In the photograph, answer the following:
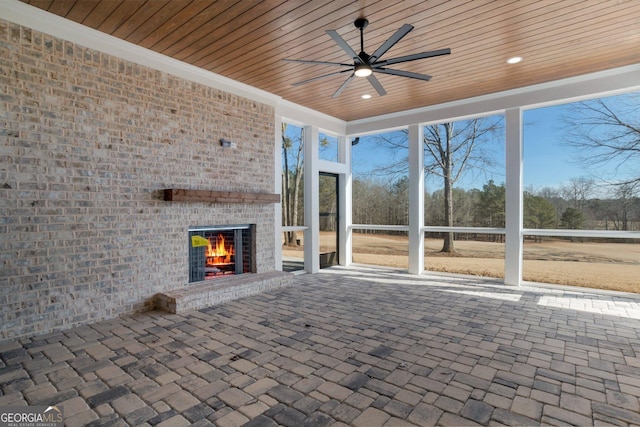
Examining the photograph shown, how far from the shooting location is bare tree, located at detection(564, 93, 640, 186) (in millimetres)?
5289

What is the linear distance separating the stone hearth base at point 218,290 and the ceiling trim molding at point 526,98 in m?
4.02

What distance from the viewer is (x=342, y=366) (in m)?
2.77

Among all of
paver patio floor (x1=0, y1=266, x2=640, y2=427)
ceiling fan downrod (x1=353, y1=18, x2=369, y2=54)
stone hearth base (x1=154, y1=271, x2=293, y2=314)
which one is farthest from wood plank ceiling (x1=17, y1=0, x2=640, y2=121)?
paver patio floor (x1=0, y1=266, x2=640, y2=427)

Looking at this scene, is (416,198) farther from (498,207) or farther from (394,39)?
(394,39)

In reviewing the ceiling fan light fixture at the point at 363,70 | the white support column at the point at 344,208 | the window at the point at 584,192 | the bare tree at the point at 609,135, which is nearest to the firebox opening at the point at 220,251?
the white support column at the point at 344,208

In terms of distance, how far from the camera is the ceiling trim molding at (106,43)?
10.9ft

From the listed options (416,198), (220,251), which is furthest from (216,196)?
(416,198)

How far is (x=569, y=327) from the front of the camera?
3.72m

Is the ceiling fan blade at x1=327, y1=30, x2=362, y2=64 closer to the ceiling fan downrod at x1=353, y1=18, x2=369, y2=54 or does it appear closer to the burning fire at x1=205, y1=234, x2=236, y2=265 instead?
the ceiling fan downrod at x1=353, y1=18, x2=369, y2=54

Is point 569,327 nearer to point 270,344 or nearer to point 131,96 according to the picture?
point 270,344

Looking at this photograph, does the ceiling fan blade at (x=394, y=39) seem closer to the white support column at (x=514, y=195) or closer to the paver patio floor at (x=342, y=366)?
the paver patio floor at (x=342, y=366)

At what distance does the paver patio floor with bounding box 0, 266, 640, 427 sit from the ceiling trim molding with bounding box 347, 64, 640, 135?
3193 mm

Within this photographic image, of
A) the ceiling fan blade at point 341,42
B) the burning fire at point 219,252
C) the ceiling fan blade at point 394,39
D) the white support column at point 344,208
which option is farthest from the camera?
the white support column at point 344,208

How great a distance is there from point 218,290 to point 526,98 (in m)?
5.82
